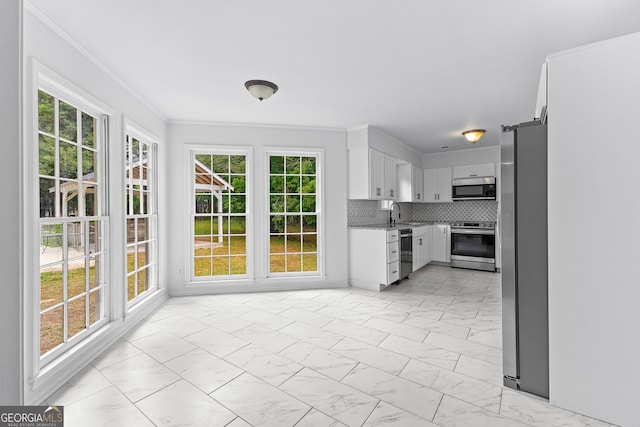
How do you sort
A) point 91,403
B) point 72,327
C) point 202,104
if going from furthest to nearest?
point 202,104, point 72,327, point 91,403

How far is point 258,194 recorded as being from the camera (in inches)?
187

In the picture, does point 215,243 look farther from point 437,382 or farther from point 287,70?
point 437,382

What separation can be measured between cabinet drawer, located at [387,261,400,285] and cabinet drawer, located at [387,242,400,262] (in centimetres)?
8

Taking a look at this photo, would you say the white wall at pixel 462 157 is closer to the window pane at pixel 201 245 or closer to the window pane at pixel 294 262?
the window pane at pixel 294 262

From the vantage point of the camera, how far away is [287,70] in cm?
294

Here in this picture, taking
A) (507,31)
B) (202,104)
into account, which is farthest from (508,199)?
(202,104)

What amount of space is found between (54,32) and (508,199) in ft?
11.5

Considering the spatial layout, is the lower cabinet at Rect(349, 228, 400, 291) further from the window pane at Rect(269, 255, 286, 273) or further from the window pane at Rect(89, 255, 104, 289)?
the window pane at Rect(89, 255, 104, 289)

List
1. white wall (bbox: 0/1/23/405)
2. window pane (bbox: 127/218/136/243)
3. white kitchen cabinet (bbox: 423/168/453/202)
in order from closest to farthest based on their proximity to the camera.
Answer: white wall (bbox: 0/1/23/405)
window pane (bbox: 127/218/136/243)
white kitchen cabinet (bbox: 423/168/453/202)

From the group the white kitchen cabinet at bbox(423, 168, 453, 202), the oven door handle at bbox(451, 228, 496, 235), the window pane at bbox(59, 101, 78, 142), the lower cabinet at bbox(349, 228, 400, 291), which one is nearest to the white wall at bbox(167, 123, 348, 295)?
the lower cabinet at bbox(349, 228, 400, 291)

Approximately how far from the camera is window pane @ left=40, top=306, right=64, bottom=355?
2.39 meters

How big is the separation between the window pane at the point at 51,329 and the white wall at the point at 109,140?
0.58ft

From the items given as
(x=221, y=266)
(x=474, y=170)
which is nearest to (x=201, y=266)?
(x=221, y=266)

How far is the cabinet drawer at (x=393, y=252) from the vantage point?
190 inches
